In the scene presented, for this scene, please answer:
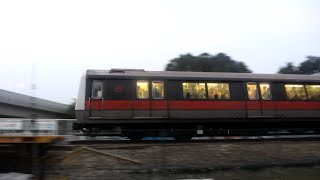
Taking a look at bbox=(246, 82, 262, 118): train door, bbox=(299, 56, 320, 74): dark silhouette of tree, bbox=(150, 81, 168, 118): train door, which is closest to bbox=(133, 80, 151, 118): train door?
bbox=(150, 81, 168, 118): train door

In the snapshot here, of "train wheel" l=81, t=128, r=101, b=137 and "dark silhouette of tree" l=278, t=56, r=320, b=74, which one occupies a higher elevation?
"dark silhouette of tree" l=278, t=56, r=320, b=74

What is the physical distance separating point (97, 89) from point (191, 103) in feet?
14.3

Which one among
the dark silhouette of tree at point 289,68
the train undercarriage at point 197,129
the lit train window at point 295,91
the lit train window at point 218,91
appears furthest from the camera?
the dark silhouette of tree at point 289,68

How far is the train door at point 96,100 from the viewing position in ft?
67.5

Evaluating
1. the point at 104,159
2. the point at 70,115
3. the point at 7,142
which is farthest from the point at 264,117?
the point at 70,115

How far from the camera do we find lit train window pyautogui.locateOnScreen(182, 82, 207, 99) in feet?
71.8

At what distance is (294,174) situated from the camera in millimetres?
15625

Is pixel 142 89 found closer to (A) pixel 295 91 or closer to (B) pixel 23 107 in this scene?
(A) pixel 295 91

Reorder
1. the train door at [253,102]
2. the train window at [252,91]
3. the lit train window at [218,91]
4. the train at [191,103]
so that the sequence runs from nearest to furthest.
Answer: the train at [191,103] < the lit train window at [218,91] < the train door at [253,102] < the train window at [252,91]

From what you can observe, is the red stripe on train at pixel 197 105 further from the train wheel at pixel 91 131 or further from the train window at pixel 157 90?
the train wheel at pixel 91 131

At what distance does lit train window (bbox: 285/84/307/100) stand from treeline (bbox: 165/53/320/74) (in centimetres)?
4845

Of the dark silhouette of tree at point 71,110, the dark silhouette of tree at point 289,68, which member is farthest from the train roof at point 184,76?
the dark silhouette of tree at point 289,68

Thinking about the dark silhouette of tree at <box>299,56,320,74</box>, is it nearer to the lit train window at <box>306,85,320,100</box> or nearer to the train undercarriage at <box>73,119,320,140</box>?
the lit train window at <box>306,85,320,100</box>

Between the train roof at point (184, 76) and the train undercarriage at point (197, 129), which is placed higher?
the train roof at point (184, 76)
